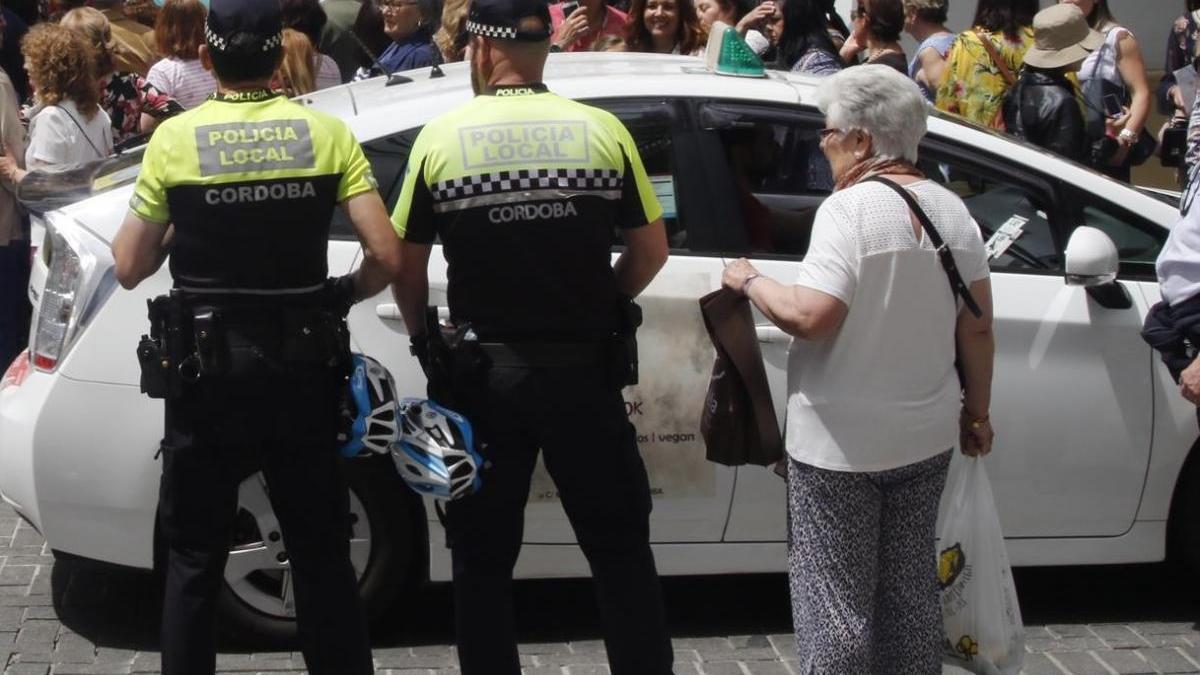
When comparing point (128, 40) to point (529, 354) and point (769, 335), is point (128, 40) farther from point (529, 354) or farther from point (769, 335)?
point (529, 354)

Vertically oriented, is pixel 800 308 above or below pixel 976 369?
above

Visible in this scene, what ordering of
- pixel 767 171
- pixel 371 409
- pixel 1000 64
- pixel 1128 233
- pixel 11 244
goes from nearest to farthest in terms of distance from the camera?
pixel 371 409 < pixel 767 171 < pixel 1128 233 < pixel 11 244 < pixel 1000 64

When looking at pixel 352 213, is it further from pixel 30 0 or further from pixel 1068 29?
pixel 30 0

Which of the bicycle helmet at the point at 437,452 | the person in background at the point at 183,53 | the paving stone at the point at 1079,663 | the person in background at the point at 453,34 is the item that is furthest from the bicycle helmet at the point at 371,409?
the person in background at the point at 183,53

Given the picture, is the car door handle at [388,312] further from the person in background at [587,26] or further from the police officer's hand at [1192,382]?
the person in background at [587,26]

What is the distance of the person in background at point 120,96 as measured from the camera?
778cm

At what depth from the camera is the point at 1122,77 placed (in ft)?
28.9

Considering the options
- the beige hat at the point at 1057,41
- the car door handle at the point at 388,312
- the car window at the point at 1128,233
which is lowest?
the beige hat at the point at 1057,41

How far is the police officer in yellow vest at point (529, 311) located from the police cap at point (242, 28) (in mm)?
414

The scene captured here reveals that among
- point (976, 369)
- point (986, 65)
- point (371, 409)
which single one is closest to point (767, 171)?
point (976, 369)

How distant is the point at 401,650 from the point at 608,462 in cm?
135

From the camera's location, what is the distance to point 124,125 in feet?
26.4

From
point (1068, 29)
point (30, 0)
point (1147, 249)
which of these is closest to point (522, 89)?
point (1147, 249)

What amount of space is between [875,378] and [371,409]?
1117mm
